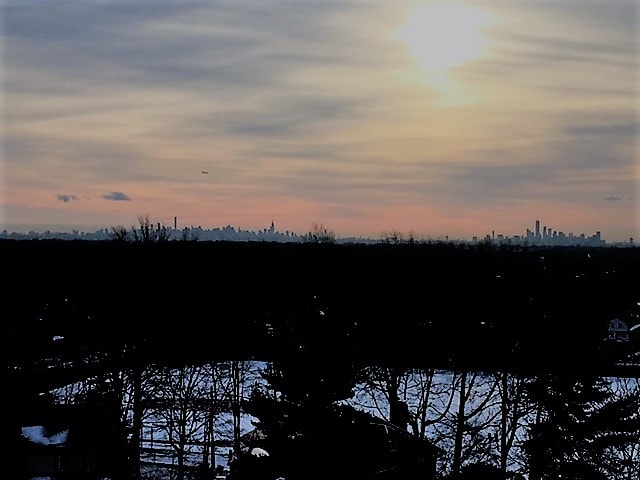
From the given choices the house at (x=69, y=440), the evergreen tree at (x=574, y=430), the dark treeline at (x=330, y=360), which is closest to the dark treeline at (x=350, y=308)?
the dark treeline at (x=330, y=360)

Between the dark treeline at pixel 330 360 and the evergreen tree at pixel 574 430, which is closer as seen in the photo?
the dark treeline at pixel 330 360

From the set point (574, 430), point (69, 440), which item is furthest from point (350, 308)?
point (574, 430)

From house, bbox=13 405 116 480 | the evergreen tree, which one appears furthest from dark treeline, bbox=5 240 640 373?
house, bbox=13 405 116 480

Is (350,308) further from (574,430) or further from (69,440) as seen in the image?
(574,430)

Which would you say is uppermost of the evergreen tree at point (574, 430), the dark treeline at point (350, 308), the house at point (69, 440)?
the dark treeline at point (350, 308)

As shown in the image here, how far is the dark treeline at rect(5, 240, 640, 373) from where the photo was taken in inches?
856

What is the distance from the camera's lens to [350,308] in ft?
95.3

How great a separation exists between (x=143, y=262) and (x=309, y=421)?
17.9 meters

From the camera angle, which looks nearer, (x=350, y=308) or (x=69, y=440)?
(x=69, y=440)

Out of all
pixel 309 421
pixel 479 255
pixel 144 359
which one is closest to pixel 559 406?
pixel 309 421

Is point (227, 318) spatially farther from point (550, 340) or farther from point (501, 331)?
point (550, 340)

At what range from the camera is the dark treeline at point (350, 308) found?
21.8 metres

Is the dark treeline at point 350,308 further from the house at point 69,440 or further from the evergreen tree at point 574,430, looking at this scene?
the house at point 69,440

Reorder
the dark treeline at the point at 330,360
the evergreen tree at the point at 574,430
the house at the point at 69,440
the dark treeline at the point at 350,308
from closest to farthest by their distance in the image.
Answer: the dark treeline at the point at 330,360
the evergreen tree at the point at 574,430
the house at the point at 69,440
the dark treeline at the point at 350,308
